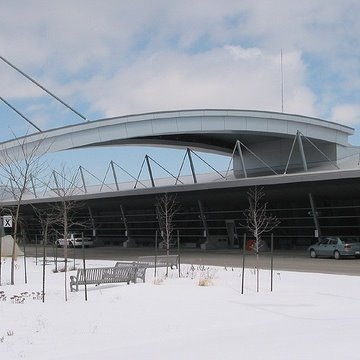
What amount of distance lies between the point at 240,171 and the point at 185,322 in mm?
39887

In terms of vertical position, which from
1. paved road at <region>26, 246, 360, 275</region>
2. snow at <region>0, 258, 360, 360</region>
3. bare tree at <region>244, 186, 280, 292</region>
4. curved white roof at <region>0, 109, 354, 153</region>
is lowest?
paved road at <region>26, 246, 360, 275</region>

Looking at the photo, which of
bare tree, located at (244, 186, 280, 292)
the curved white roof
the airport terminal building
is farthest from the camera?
bare tree, located at (244, 186, 280, 292)

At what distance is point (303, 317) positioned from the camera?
10805mm

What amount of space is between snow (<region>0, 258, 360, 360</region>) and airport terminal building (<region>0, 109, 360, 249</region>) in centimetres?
2015

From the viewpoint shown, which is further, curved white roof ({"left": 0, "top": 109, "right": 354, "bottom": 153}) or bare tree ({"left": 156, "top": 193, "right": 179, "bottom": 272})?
bare tree ({"left": 156, "top": 193, "right": 179, "bottom": 272})

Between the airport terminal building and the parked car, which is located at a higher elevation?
the airport terminal building

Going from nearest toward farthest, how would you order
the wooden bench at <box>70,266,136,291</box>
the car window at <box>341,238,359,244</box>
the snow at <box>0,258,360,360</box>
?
the snow at <box>0,258,360,360</box>
the wooden bench at <box>70,266,136,291</box>
the car window at <box>341,238,359,244</box>

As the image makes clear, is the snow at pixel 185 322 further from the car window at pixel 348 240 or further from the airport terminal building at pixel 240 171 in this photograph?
the airport terminal building at pixel 240 171

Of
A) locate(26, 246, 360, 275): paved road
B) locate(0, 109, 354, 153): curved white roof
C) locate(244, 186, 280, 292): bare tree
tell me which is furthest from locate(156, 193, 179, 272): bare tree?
locate(26, 246, 360, 275): paved road

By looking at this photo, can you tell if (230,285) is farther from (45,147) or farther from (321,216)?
(321,216)

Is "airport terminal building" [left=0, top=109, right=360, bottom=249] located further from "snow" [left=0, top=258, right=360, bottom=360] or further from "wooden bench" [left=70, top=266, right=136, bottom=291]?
"snow" [left=0, top=258, right=360, bottom=360]

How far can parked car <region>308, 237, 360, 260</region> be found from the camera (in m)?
32.7

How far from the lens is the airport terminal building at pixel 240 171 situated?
36.5 meters

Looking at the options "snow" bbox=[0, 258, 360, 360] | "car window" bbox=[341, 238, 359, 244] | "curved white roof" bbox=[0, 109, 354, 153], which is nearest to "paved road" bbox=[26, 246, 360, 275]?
"car window" bbox=[341, 238, 359, 244]
